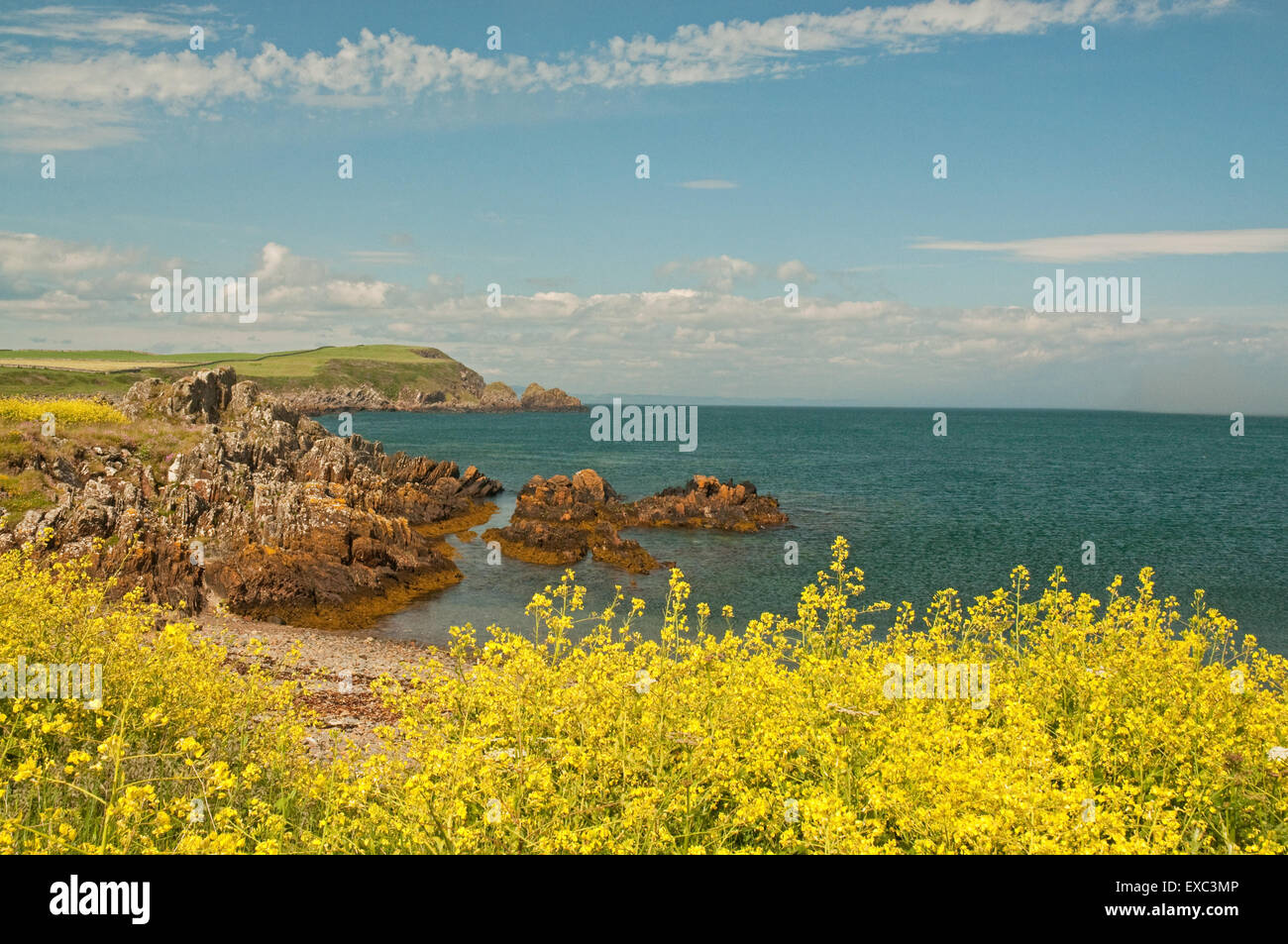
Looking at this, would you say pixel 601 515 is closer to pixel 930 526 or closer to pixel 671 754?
pixel 930 526

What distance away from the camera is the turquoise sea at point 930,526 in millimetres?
33531

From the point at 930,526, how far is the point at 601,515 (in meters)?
21.0

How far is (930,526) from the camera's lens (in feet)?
162

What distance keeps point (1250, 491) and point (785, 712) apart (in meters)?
81.8

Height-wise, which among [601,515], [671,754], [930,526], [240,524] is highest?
[671,754]

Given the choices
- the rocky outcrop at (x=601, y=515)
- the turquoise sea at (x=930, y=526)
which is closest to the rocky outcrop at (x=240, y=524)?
the turquoise sea at (x=930, y=526)

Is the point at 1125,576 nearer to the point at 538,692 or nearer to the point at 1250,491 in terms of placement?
the point at 538,692

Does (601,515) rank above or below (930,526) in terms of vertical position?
above

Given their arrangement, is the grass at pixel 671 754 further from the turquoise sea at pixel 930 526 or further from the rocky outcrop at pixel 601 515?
the rocky outcrop at pixel 601 515

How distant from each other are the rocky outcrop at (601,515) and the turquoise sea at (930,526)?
1577 millimetres

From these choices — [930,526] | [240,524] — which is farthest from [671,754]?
[930,526]

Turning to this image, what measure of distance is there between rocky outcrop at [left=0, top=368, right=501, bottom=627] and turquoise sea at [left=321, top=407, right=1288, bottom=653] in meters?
2.61

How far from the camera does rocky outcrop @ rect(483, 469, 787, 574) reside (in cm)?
4062

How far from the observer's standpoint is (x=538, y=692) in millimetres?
8430
